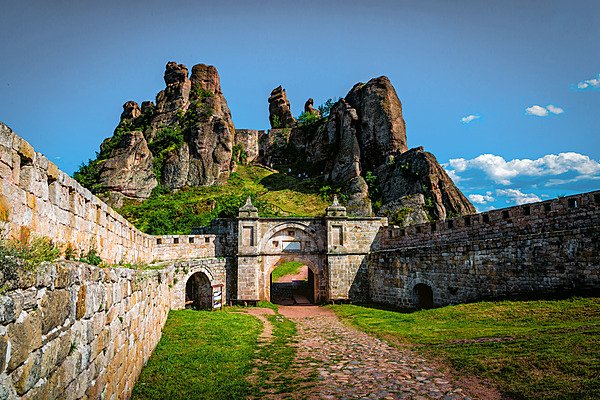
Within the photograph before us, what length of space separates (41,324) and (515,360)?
8198mm

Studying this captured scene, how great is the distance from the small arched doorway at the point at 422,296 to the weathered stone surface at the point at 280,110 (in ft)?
163

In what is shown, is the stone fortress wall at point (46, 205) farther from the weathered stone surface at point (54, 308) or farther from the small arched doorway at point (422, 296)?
the small arched doorway at point (422, 296)

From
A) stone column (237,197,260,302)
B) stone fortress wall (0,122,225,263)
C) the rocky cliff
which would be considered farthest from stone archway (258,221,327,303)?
stone fortress wall (0,122,225,263)

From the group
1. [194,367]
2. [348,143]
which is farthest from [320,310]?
[348,143]

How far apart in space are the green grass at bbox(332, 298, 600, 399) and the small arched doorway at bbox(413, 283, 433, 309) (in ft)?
14.1

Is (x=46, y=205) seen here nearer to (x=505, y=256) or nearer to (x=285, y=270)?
(x=505, y=256)

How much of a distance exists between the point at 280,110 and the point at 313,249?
47802 millimetres

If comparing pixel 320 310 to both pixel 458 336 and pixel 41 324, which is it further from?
pixel 41 324

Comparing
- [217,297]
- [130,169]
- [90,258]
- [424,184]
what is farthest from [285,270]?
[90,258]

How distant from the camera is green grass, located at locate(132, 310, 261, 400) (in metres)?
7.01

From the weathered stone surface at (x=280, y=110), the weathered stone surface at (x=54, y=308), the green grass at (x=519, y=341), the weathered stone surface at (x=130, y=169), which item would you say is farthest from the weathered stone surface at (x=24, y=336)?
the weathered stone surface at (x=280, y=110)

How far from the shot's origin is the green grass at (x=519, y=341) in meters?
6.62

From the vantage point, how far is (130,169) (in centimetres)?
4378

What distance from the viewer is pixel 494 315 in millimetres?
12859
